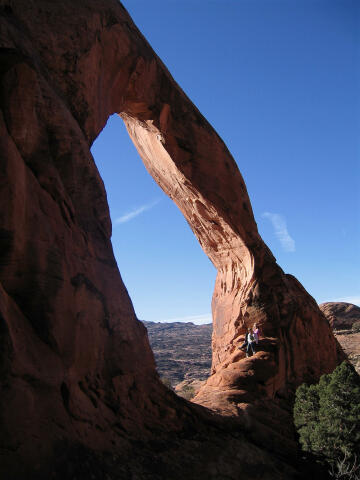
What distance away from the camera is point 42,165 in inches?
263

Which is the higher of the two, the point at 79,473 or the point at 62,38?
the point at 62,38

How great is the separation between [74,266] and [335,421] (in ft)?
22.4

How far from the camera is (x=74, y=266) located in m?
6.55

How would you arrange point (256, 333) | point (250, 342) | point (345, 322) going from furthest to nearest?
point (345, 322), point (256, 333), point (250, 342)

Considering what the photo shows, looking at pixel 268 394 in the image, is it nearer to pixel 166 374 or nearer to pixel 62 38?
pixel 62 38

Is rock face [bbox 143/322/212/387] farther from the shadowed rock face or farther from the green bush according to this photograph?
the shadowed rock face

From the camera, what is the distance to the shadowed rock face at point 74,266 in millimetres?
5207

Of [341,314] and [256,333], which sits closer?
[256,333]

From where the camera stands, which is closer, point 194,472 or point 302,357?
point 194,472

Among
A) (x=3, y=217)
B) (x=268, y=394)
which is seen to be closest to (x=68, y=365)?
(x=3, y=217)

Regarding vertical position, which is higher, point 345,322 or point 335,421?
point 345,322

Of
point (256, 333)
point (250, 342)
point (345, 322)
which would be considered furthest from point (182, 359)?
point (250, 342)

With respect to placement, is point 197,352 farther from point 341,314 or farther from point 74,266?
point 74,266

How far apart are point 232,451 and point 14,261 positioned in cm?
562
